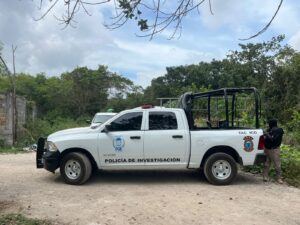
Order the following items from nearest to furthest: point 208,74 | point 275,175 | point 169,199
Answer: point 169,199 → point 275,175 → point 208,74

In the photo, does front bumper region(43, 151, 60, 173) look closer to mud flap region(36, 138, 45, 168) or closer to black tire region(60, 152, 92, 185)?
black tire region(60, 152, 92, 185)

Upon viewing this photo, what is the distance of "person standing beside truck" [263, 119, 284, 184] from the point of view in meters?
10.5

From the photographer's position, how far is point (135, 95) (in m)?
55.0

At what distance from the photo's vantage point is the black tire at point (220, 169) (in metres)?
10.1

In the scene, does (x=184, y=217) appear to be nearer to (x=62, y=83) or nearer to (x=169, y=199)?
(x=169, y=199)

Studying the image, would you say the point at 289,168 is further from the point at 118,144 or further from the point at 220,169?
the point at 118,144

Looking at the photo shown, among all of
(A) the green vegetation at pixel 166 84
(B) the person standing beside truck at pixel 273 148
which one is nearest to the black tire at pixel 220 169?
(B) the person standing beside truck at pixel 273 148

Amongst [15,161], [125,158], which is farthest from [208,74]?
[125,158]

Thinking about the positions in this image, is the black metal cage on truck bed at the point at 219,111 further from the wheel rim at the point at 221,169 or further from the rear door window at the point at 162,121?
the wheel rim at the point at 221,169

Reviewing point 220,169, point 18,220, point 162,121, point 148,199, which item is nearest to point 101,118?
point 162,121

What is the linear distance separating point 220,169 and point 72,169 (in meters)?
3.38

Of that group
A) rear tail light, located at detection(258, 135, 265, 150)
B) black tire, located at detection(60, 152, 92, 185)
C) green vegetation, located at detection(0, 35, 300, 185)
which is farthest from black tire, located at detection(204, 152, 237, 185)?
green vegetation, located at detection(0, 35, 300, 185)

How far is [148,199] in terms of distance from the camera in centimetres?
857

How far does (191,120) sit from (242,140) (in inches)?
50.0
